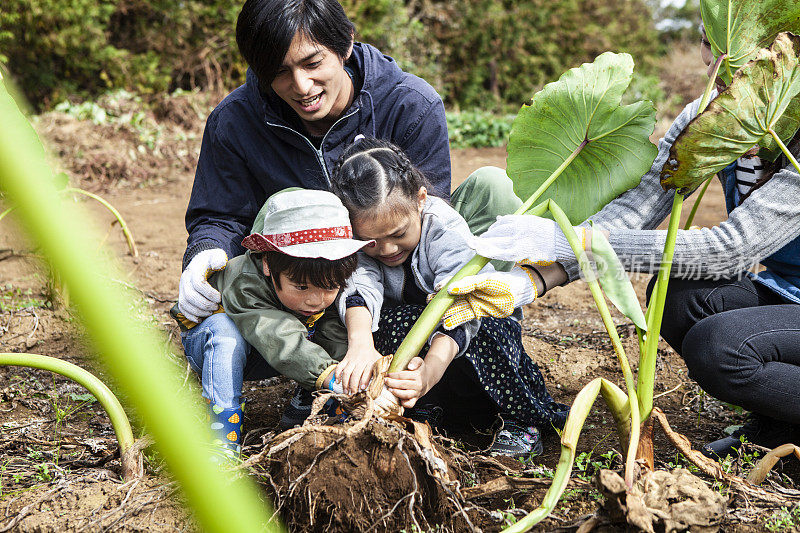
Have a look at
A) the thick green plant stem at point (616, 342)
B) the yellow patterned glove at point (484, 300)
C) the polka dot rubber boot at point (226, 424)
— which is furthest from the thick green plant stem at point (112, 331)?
the polka dot rubber boot at point (226, 424)

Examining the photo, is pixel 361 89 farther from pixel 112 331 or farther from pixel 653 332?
pixel 112 331

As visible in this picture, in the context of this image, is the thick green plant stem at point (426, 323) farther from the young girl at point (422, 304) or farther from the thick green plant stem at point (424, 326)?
the young girl at point (422, 304)

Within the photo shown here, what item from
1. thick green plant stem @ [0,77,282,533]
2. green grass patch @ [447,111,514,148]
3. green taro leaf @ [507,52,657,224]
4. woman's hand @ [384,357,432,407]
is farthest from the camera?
green grass patch @ [447,111,514,148]

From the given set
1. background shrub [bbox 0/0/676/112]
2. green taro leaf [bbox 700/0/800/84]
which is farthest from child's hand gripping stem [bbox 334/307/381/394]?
background shrub [bbox 0/0/676/112]

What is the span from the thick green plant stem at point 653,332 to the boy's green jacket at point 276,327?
2.32 feet

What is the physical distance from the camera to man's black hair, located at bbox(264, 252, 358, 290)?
1.75 meters

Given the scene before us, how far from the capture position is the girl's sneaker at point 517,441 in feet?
5.92

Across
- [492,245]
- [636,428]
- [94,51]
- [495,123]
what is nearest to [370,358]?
[492,245]

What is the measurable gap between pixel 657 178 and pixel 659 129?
23.3 ft

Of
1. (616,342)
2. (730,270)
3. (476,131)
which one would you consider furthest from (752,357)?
(476,131)

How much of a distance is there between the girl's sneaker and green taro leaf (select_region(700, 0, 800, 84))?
99 cm

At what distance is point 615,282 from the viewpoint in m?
1.35

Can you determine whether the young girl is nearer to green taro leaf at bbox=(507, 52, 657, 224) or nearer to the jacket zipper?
the jacket zipper

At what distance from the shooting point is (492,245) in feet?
5.25
